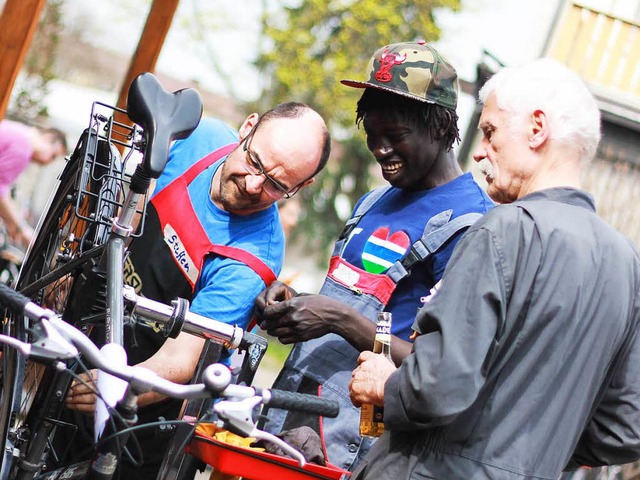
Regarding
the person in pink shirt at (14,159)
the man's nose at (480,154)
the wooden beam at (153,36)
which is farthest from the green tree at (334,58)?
the man's nose at (480,154)

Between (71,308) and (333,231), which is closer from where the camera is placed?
(71,308)

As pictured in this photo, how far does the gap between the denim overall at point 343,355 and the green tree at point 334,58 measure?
18.0m

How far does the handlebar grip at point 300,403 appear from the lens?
2.18 metres

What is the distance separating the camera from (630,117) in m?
12.5

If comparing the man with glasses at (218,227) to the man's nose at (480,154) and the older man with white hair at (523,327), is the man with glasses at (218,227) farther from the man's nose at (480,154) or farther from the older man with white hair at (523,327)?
the man's nose at (480,154)

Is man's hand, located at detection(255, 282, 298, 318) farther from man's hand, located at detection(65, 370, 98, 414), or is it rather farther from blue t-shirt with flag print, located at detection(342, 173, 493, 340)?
man's hand, located at detection(65, 370, 98, 414)

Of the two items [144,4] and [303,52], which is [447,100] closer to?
[303,52]

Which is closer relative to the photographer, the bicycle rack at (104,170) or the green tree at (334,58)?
the bicycle rack at (104,170)

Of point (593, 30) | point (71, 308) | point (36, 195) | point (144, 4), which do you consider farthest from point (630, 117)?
point (144, 4)

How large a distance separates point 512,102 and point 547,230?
1.29 ft

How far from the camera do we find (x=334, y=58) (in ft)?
71.9

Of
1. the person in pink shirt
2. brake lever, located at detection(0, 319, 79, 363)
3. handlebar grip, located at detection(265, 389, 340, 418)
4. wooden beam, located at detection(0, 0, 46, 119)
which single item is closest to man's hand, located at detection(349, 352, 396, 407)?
handlebar grip, located at detection(265, 389, 340, 418)

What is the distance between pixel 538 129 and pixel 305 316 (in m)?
0.89

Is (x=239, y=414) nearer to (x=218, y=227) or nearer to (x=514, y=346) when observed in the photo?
(x=514, y=346)
